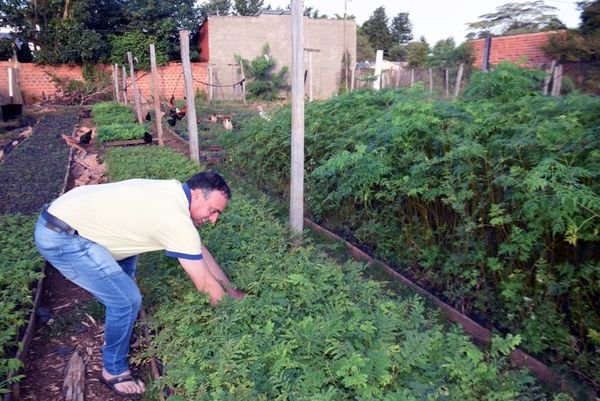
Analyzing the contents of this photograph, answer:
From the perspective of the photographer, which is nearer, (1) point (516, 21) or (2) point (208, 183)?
(2) point (208, 183)

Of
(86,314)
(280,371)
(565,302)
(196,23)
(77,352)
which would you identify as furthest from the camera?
(196,23)

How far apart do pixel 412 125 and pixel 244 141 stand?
5470 millimetres

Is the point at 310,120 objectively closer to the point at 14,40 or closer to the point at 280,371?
the point at 280,371

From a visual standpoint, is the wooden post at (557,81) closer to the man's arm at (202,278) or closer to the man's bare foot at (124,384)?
the man's arm at (202,278)

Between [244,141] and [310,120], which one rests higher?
[310,120]

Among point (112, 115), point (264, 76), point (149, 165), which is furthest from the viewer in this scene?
point (264, 76)

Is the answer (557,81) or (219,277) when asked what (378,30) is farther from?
(219,277)

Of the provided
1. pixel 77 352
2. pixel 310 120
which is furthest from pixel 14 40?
pixel 77 352

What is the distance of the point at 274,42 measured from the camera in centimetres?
3141

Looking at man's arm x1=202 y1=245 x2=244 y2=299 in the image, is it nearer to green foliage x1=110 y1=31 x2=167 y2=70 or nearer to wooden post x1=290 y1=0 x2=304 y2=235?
wooden post x1=290 y1=0 x2=304 y2=235

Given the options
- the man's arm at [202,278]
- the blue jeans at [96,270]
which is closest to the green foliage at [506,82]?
the man's arm at [202,278]

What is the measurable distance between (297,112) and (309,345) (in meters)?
3.09

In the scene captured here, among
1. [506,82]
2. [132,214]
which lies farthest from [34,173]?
[506,82]

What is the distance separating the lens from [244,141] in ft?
32.9
